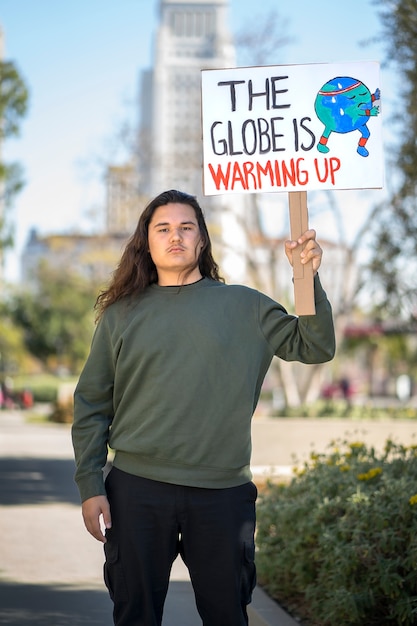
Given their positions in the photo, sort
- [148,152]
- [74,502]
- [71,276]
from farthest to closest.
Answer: [71,276]
[148,152]
[74,502]

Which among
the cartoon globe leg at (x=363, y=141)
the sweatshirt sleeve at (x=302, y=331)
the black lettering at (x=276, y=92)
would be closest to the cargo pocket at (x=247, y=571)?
the sweatshirt sleeve at (x=302, y=331)

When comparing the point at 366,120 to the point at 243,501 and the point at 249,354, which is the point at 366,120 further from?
the point at 243,501

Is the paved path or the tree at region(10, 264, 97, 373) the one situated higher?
the tree at region(10, 264, 97, 373)

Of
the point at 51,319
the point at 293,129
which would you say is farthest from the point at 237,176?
the point at 51,319

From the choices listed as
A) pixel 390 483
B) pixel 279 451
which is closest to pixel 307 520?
pixel 390 483

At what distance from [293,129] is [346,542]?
2381mm

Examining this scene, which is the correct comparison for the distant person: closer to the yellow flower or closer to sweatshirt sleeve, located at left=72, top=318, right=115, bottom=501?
sweatshirt sleeve, located at left=72, top=318, right=115, bottom=501

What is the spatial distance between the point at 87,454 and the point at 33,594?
354 centimetres

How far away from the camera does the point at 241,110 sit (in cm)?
404

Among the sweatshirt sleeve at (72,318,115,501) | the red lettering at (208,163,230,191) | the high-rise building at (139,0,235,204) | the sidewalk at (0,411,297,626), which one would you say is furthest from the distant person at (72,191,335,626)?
the high-rise building at (139,0,235,204)

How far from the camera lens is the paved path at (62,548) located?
6.12m

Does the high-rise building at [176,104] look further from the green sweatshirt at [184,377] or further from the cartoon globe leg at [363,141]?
the green sweatshirt at [184,377]

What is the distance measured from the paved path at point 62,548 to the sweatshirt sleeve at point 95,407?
8.04 ft

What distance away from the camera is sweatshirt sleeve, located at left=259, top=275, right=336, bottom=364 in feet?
11.4
